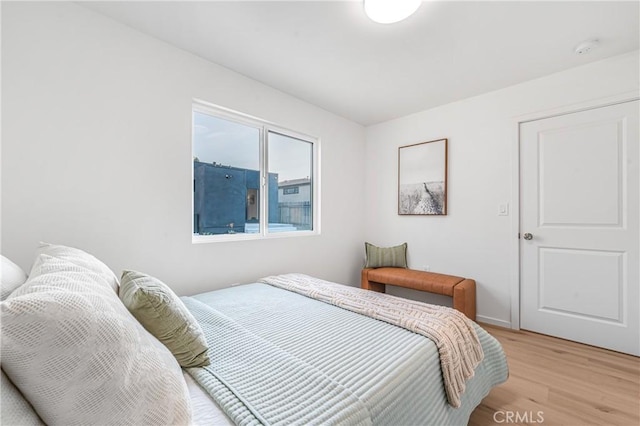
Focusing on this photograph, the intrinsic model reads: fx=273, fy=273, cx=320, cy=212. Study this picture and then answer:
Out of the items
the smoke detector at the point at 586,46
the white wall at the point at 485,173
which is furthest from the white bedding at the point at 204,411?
the smoke detector at the point at 586,46

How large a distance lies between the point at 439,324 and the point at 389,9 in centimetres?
184

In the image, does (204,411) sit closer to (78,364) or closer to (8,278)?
(78,364)

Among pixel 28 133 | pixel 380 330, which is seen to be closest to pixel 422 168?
pixel 380 330

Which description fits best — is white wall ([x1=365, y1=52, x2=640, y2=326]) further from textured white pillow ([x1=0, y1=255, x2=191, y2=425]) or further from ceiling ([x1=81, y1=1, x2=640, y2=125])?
textured white pillow ([x1=0, y1=255, x2=191, y2=425])

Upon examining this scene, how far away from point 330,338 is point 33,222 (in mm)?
1826

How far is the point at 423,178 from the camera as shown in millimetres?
3387

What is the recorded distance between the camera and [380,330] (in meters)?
1.44

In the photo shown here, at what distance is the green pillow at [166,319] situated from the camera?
3.31ft

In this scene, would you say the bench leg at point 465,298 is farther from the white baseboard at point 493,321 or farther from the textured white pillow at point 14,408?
the textured white pillow at point 14,408

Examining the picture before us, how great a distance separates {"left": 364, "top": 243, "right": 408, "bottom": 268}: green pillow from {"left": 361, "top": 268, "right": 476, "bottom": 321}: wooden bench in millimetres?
83

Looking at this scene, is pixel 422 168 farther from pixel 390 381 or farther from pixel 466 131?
pixel 390 381

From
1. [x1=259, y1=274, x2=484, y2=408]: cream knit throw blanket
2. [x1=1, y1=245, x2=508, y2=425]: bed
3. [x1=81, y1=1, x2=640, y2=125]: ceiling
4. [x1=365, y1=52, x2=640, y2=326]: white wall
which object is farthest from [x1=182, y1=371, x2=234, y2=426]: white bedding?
[x1=365, y1=52, x2=640, y2=326]: white wall

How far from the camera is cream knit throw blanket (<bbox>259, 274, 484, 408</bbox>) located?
1.27 metres

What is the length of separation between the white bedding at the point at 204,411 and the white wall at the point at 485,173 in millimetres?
2924
